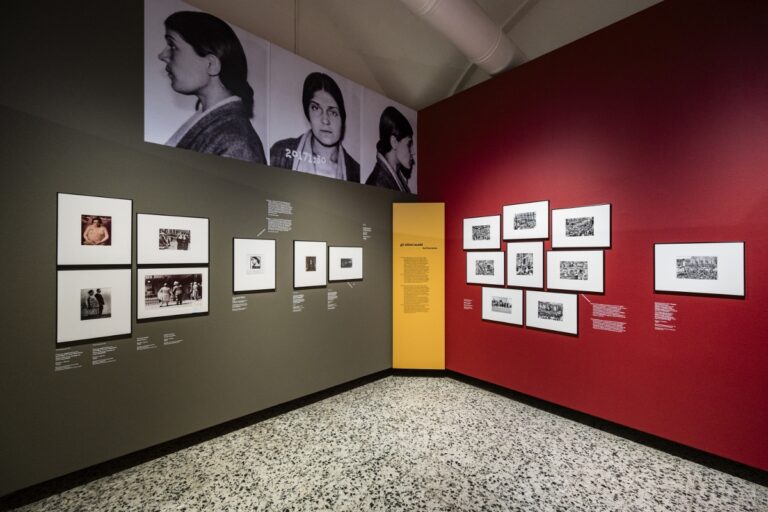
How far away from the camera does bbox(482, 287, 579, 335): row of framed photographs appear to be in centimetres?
357

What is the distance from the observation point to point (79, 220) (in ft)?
8.15

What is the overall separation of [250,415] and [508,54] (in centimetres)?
531

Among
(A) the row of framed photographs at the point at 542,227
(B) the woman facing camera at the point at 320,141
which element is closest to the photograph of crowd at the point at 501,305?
(A) the row of framed photographs at the point at 542,227

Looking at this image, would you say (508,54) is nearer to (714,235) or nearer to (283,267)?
(714,235)

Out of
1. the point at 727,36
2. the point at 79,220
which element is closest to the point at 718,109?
the point at 727,36

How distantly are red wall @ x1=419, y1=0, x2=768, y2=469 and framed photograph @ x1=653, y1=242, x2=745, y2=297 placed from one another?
6 cm

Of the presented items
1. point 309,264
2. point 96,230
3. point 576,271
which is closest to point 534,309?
point 576,271

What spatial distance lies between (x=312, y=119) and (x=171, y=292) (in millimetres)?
2522

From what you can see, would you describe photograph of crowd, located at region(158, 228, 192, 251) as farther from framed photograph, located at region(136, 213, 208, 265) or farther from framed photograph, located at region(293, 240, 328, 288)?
framed photograph, located at region(293, 240, 328, 288)

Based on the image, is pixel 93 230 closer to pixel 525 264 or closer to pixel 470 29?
pixel 470 29

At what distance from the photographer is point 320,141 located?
13.3ft

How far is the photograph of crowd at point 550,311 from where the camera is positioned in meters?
3.65

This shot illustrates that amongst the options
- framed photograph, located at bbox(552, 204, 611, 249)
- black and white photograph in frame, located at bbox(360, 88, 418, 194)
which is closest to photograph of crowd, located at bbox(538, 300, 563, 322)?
framed photograph, located at bbox(552, 204, 611, 249)

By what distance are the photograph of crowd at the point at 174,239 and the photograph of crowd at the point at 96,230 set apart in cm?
36
